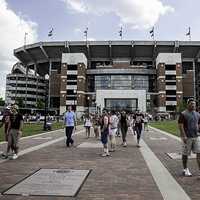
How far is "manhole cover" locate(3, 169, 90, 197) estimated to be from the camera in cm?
718

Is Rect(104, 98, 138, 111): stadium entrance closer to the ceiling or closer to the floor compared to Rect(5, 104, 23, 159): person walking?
closer to the ceiling

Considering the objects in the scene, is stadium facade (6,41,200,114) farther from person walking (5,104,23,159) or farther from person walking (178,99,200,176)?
person walking (178,99,200,176)

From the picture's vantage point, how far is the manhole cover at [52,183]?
23.5 feet

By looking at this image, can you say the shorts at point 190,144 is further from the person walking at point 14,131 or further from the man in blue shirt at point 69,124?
the man in blue shirt at point 69,124

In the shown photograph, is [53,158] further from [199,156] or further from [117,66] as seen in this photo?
[117,66]

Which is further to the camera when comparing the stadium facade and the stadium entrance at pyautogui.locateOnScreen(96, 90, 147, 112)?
the stadium facade

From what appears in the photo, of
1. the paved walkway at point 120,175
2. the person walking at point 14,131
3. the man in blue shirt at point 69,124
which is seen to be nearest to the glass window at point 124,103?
the man in blue shirt at point 69,124

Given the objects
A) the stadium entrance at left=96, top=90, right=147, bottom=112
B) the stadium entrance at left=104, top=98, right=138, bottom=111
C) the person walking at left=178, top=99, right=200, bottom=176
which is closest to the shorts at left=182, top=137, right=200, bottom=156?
the person walking at left=178, top=99, right=200, bottom=176

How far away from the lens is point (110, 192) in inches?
289

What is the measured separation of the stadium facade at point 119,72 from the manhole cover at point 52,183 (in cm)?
9670

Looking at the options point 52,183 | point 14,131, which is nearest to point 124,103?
point 14,131

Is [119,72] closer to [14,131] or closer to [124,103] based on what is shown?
[124,103]

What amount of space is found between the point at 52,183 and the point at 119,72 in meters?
111

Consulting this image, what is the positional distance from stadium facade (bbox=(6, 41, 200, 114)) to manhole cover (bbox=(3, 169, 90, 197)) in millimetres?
96701
